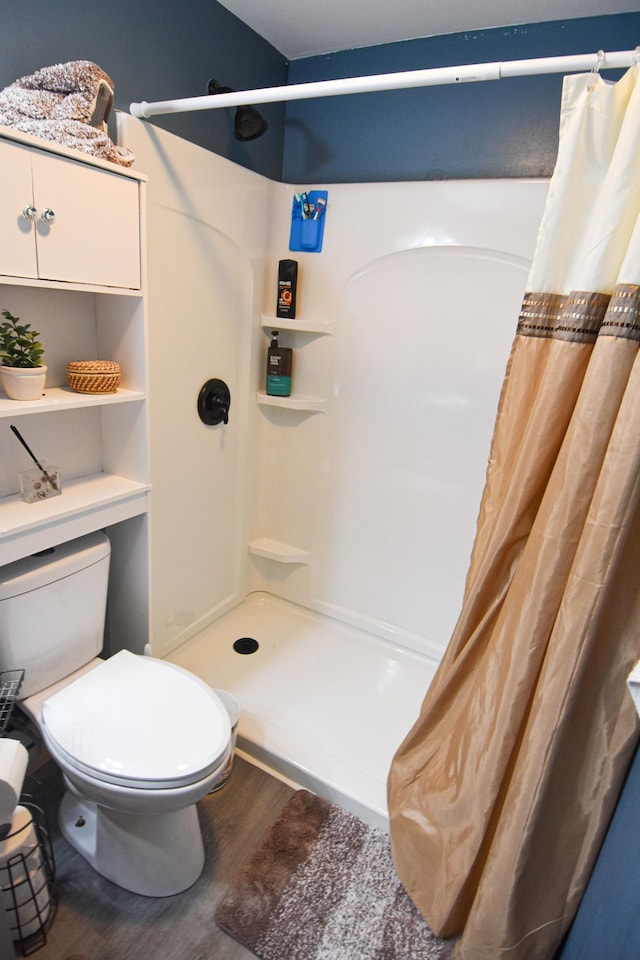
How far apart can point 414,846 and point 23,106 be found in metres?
2.00

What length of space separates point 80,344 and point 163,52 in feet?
2.94

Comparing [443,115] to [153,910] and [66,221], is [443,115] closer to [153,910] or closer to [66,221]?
[66,221]

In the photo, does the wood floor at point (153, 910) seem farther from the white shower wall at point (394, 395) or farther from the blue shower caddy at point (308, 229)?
the blue shower caddy at point (308, 229)

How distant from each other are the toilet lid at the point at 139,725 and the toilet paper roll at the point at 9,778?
162 mm

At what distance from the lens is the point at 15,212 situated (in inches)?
41.1

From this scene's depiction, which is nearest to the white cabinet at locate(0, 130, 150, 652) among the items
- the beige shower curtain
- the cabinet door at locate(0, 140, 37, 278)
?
the cabinet door at locate(0, 140, 37, 278)

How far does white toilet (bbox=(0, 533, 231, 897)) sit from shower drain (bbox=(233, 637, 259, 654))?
0.72 meters

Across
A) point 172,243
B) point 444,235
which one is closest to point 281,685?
point 172,243

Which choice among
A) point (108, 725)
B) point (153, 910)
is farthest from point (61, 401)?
point (153, 910)

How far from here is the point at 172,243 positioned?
5.12 ft

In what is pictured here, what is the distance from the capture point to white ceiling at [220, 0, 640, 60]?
1464 mm

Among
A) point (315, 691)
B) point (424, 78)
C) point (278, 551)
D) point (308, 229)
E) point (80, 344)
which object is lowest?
point (315, 691)

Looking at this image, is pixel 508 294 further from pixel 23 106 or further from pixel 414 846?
pixel 414 846

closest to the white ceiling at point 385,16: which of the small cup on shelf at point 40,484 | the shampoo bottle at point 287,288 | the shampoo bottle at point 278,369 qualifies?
the shampoo bottle at point 287,288
